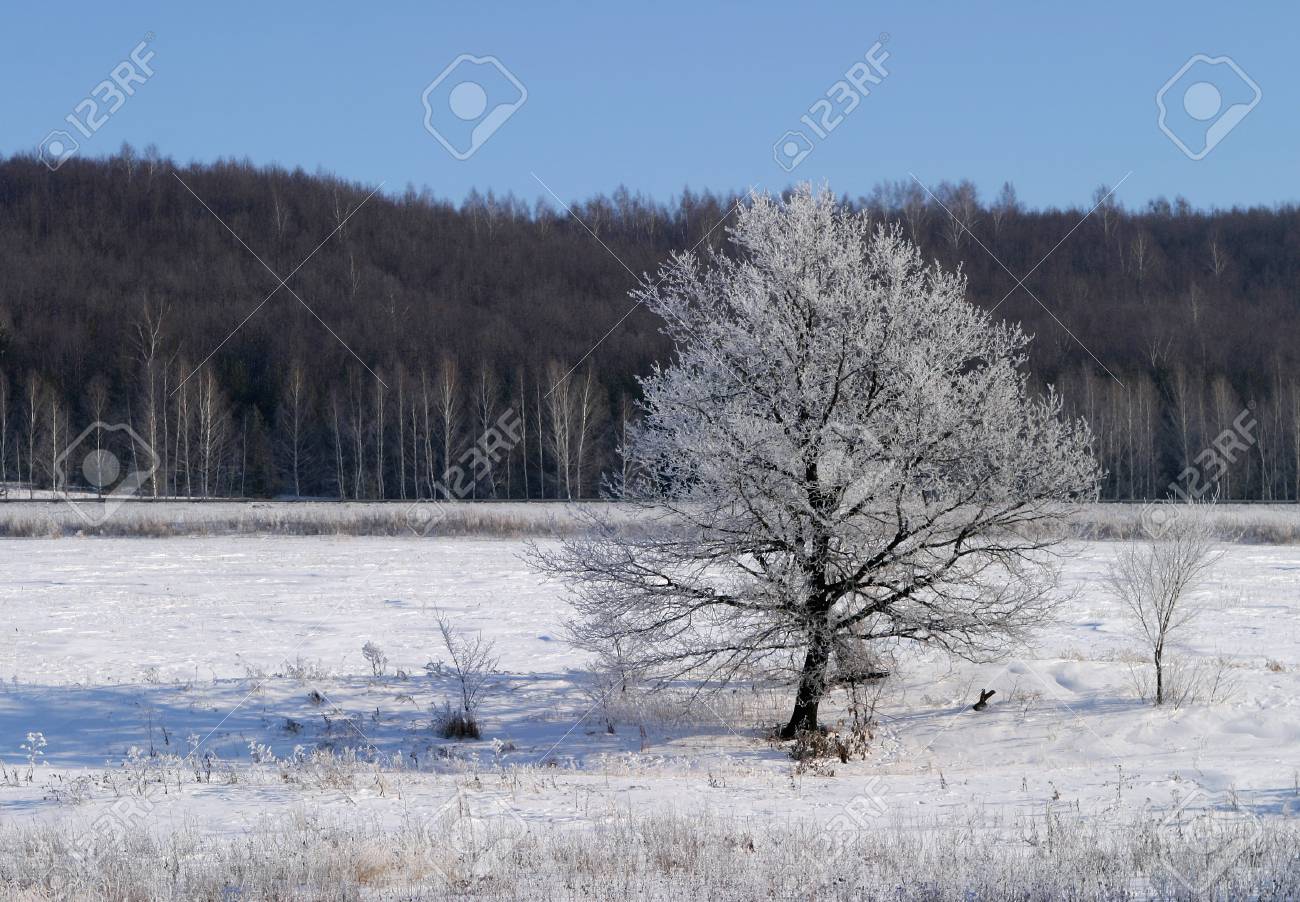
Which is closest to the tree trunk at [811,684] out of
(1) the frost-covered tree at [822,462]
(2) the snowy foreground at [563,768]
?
(1) the frost-covered tree at [822,462]

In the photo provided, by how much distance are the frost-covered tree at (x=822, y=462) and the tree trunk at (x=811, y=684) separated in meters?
0.04

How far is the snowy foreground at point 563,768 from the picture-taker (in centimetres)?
702

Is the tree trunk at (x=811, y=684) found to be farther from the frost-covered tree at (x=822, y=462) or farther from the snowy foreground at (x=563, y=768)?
the snowy foreground at (x=563, y=768)

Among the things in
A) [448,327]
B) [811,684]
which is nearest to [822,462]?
[811,684]

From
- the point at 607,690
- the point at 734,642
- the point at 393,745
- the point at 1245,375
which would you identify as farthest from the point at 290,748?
the point at 1245,375

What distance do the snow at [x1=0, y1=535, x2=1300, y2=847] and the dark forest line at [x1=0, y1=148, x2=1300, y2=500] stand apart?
92.1 ft

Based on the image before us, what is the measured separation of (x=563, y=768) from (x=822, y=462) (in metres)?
5.06

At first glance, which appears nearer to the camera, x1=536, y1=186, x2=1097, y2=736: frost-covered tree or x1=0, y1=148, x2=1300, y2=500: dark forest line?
x1=536, y1=186, x2=1097, y2=736: frost-covered tree

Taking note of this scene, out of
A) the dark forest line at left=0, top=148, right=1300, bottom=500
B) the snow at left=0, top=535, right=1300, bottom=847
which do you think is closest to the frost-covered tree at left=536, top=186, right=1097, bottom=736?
the snow at left=0, top=535, right=1300, bottom=847

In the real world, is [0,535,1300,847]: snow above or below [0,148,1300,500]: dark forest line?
below

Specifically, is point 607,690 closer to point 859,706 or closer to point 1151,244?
point 859,706

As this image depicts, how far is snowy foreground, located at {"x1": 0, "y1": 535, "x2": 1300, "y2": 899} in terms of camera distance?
7.02 metres

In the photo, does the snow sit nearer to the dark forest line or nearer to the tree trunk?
the tree trunk

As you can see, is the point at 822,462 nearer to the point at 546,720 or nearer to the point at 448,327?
the point at 546,720
